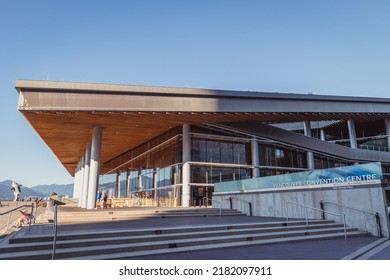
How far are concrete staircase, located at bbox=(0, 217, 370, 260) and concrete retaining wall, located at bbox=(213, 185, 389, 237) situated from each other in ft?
2.56

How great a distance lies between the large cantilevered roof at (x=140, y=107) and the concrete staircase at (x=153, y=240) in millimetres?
11838

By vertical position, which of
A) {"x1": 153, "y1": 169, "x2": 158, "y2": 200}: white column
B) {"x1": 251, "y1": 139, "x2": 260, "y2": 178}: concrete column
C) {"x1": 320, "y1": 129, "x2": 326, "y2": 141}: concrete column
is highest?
{"x1": 320, "y1": 129, "x2": 326, "y2": 141}: concrete column

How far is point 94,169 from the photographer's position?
895 inches

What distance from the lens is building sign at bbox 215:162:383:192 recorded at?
1142 centimetres

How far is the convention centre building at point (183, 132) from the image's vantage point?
61.5 feet

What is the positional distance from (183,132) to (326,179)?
14.1 m

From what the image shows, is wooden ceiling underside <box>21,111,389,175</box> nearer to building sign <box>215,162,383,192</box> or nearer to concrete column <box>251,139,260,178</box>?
concrete column <box>251,139,260,178</box>

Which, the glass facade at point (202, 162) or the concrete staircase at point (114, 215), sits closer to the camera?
the concrete staircase at point (114, 215)

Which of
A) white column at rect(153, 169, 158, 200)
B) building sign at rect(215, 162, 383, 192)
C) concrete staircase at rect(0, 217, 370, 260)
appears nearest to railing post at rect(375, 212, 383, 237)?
concrete staircase at rect(0, 217, 370, 260)

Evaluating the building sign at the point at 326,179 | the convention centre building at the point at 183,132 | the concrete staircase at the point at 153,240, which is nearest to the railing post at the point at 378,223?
the concrete staircase at the point at 153,240

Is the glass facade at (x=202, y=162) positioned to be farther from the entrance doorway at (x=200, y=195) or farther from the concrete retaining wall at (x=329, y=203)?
the concrete retaining wall at (x=329, y=203)

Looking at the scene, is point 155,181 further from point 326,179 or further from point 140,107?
point 326,179

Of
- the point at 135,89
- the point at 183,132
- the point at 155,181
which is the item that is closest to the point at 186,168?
the point at 183,132

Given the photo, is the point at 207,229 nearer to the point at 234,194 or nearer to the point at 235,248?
the point at 235,248
